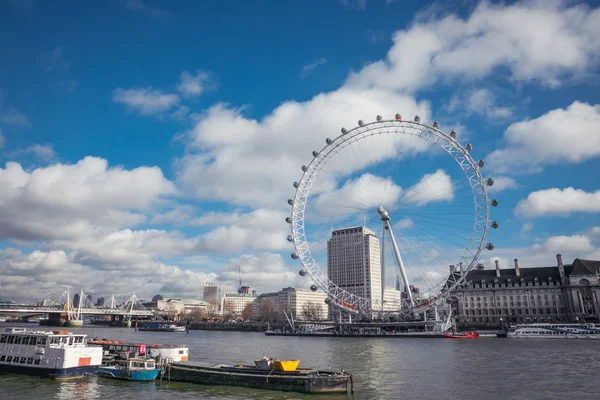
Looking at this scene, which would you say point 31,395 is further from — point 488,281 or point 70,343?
point 488,281

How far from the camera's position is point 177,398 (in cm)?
3297

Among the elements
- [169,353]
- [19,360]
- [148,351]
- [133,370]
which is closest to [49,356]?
[19,360]

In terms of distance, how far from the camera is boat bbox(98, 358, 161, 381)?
40031 millimetres

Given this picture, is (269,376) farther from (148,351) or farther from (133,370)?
(148,351)

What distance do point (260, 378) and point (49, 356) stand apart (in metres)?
20.2

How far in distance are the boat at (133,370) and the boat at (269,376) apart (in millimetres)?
1508

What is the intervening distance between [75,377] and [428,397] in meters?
31.0

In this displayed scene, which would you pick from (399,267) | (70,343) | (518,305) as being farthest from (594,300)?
(70,343)

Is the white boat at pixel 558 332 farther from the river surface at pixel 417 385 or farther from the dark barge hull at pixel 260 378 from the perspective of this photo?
the dark barge hull at pixel 260 378

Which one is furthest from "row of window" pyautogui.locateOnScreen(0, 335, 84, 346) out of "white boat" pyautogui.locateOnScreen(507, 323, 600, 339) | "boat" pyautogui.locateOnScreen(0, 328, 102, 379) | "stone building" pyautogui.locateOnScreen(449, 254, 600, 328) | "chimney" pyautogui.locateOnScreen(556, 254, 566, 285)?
"chimney" pyautogui.locateOnScreen(556, 254, 566, 285)

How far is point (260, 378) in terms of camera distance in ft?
118

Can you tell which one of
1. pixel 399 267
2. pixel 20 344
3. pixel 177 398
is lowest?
pixel 177 398

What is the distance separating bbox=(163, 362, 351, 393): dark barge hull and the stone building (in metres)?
95.4

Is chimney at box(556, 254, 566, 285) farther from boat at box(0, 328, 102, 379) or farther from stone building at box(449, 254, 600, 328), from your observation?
boat at box(0, 328, 102, 379)
